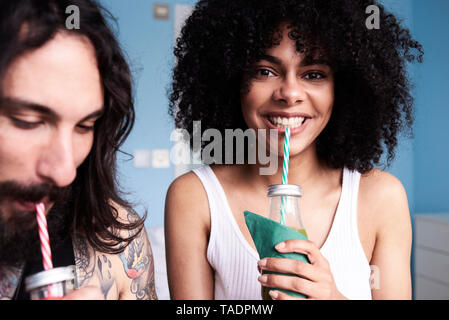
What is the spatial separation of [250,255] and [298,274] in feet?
1.27

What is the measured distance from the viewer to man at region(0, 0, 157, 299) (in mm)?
692

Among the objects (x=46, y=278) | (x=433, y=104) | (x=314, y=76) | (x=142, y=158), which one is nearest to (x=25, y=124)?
(x=46, y=278)

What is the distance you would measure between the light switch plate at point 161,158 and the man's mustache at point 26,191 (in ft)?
7.01

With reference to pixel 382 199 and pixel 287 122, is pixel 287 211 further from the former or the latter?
pixel 382 199

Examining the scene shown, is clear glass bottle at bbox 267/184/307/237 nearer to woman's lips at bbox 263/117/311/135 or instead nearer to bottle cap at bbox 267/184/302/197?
bottle cap at bbox 267/184/302/197

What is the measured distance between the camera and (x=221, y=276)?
1113 mm

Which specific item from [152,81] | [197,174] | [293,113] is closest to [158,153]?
[152,81]

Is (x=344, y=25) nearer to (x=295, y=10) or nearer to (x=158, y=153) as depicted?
(x=295, y=10)

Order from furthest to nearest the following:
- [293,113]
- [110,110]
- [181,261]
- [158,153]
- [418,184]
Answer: [418,184] < [158,153] < [181,261] < [293,113] < [110,110]

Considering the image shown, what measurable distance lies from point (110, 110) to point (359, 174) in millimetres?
674

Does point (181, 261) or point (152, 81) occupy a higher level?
point (152, 81)

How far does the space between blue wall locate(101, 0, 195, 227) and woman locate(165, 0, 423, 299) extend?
1.65m

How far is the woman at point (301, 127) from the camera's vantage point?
1.02 metres

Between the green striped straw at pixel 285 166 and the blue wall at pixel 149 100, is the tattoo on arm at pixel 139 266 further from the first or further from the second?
the blue wall at pixel 149 100
